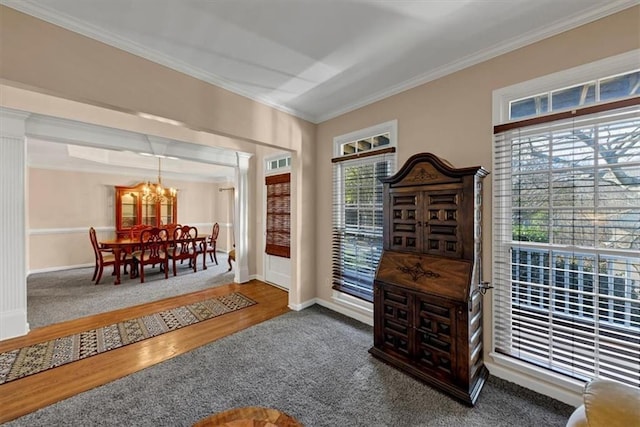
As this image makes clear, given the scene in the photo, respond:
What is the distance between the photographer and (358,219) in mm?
3188

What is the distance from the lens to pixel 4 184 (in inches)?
111

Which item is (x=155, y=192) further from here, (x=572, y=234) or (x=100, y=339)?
(x=572, y=234)

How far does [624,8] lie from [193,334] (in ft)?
14.9

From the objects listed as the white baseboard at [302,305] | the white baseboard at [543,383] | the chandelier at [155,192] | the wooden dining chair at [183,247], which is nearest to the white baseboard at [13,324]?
the wooden dining chair at [183,247]

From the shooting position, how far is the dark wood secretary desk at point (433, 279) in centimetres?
185

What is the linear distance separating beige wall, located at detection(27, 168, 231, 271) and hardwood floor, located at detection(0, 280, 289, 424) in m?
4.02

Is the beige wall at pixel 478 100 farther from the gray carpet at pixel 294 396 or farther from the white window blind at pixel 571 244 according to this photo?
the gray carpet at pixel 294 396

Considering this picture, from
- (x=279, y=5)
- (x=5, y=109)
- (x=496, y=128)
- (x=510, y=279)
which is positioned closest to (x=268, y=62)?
(x=279, y=5)

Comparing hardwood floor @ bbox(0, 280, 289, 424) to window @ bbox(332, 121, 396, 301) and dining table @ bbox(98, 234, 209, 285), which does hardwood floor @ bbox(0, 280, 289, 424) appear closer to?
window @ bbox(332, 121, 396, 301)

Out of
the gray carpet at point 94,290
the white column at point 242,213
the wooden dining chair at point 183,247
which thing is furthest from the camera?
the wooden dining chair at point 183,247

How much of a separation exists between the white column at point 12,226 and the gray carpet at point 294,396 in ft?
6.15

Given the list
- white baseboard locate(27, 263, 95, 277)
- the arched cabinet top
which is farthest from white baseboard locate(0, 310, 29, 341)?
the arched cabinet top

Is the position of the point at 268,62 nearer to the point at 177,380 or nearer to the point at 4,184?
the point at 177,380

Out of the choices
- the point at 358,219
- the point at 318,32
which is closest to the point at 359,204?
the point at 358,219
